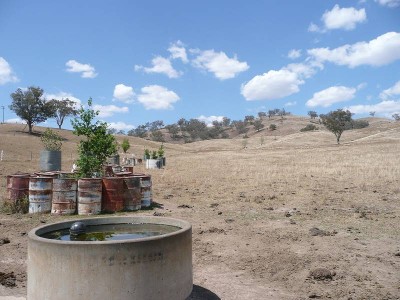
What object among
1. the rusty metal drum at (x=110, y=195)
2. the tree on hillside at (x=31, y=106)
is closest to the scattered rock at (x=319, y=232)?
the rusty metal drum at (x=110, y=195)

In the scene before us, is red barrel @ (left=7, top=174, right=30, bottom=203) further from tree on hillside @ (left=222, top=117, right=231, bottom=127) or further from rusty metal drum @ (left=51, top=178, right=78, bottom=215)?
tree on hillside @ (left=222, top=117, right=231, bottom=127)

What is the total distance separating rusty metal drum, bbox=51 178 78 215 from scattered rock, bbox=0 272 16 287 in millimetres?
4601

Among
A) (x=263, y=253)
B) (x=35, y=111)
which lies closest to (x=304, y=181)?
(x=263, y=253)

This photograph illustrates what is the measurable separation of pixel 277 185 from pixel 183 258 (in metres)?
14.0

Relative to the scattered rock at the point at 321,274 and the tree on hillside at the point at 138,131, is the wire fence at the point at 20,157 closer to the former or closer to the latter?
the scattered rock at the point at 321,274

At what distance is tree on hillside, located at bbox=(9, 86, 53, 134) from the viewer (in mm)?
71500

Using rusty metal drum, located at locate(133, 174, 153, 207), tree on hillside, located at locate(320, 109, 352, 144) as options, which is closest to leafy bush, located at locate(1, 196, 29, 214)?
rusty metal drum, located at locate(133, 174, 153, 207)

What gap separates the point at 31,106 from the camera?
72188 mm

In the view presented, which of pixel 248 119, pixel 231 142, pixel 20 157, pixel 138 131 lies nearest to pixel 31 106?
pixel 20 157

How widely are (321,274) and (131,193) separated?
7.07m

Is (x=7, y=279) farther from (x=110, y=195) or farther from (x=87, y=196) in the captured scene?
(x=110, y=195)

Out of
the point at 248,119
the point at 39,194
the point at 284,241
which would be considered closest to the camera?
the point at 284,241

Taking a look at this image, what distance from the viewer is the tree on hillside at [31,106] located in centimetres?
7150

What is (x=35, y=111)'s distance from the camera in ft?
238
